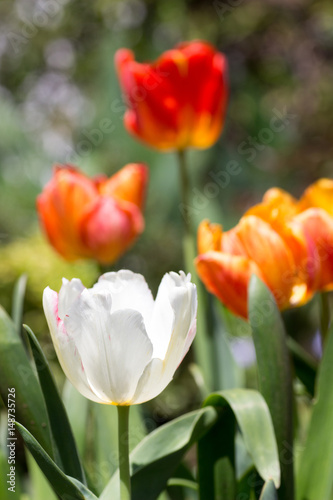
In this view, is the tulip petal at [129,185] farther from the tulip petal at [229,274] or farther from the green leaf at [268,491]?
the green leaf at [268,491]

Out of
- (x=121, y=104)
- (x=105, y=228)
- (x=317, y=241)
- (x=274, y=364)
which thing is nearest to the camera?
(x=274, y=364)

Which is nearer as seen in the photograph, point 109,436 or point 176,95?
point 109,436

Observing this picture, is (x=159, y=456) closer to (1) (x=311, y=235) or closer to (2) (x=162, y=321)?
(2) (x=162, y=321)

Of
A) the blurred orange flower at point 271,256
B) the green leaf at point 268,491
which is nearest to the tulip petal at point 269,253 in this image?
the blurred orange flower at point 271,256

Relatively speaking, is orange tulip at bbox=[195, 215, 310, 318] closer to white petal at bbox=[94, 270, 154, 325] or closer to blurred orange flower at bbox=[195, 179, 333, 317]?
blurred orange flower at bbox=[195, 179, 333, 317]

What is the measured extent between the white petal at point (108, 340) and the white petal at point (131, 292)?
50mm

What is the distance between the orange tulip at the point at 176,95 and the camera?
3.09 feet

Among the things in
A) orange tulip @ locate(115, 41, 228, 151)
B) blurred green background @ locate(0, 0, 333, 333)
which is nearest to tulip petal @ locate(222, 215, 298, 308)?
orange tulip @ locate(115, 41, 228, 151)

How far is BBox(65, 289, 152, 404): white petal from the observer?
43 cm

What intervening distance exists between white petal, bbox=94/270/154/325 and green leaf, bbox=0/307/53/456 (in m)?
0.09

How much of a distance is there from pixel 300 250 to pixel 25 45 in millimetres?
2877

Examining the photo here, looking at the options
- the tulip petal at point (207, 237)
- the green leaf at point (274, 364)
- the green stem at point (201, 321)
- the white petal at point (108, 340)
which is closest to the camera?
the white petal at point (108, 340)

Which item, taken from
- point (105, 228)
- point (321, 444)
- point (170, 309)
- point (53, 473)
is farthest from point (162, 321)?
point (105, 228)

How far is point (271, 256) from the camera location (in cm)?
63
